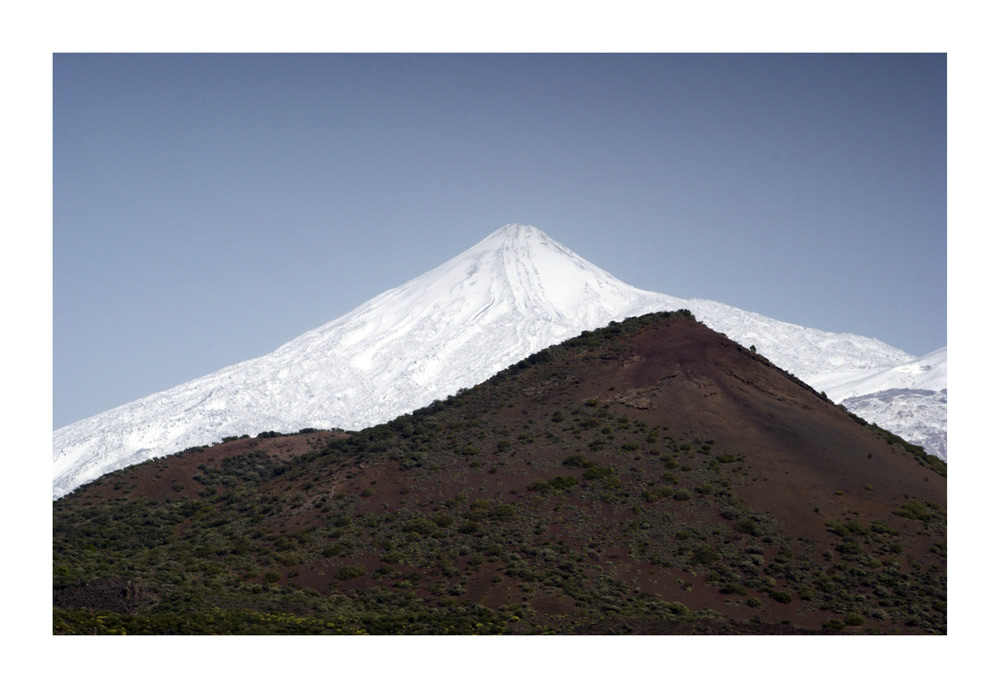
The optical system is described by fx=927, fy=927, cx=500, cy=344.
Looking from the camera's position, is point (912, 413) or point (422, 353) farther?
point (422, 353)

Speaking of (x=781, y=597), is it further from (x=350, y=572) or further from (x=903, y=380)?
(x=903, y=380)

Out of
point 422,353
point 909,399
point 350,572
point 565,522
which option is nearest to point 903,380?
point 909,399

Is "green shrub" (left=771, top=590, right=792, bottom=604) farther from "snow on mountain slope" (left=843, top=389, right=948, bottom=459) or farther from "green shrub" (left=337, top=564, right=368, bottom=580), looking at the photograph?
"snow on mountain slope" (left=843, top=389, right=948, bottom=459)

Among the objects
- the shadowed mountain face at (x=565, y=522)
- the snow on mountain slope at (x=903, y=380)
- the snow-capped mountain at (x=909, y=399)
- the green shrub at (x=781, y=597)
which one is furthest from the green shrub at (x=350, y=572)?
the snow on mountain slope at (x=903, y=380)

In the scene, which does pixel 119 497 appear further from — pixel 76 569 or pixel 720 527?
pixel 720 527

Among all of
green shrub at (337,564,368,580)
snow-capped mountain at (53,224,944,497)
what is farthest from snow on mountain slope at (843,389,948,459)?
green shrub at (337,564,368,580)

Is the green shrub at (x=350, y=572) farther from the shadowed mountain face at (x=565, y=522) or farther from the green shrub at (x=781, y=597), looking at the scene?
the green shrub at (x=781, y=597)
